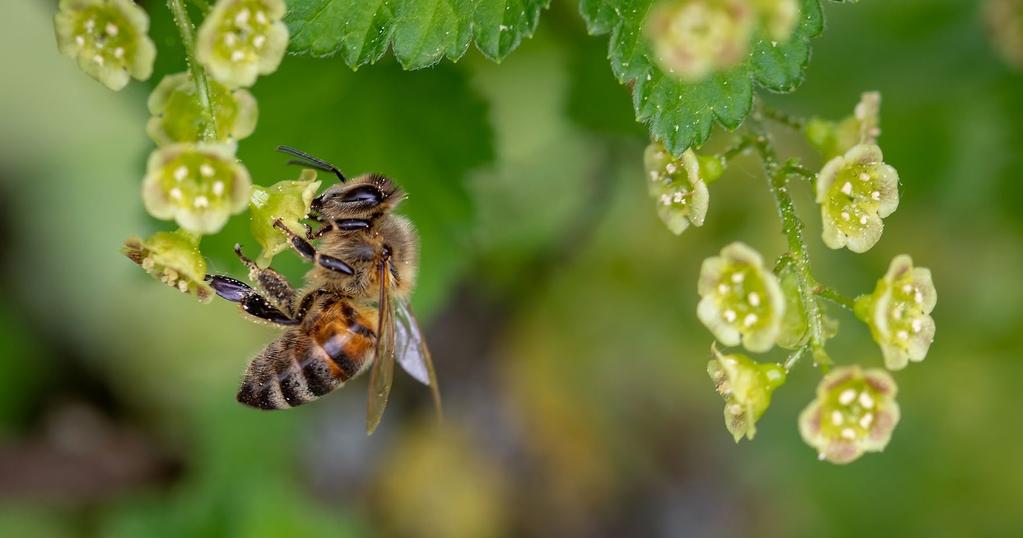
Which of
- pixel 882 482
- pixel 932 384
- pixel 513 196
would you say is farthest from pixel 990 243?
pixel 513 196

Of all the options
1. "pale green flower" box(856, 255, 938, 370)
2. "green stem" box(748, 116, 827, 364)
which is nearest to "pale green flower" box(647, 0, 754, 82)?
"green stem" box(748, 116, 827, 364)

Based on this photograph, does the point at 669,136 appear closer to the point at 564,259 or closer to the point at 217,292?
the point at 217,292

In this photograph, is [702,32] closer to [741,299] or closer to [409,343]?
[741,299]

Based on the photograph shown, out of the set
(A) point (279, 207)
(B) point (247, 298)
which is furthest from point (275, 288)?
(A) point (279, 207)

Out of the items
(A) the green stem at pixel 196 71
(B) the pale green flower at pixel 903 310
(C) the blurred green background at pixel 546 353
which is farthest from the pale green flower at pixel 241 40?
(C) the blurred green background at pixel 546 353

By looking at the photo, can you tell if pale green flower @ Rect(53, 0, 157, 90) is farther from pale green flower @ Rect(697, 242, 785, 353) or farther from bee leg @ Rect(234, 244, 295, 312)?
pale green flower @ Rect(697, 242, 785, 353)

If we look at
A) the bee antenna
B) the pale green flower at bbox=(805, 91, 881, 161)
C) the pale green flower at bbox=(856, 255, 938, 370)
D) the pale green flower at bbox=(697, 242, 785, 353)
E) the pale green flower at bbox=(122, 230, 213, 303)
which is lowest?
the pale green flower at bbox=(122, 230, 213, 303)
